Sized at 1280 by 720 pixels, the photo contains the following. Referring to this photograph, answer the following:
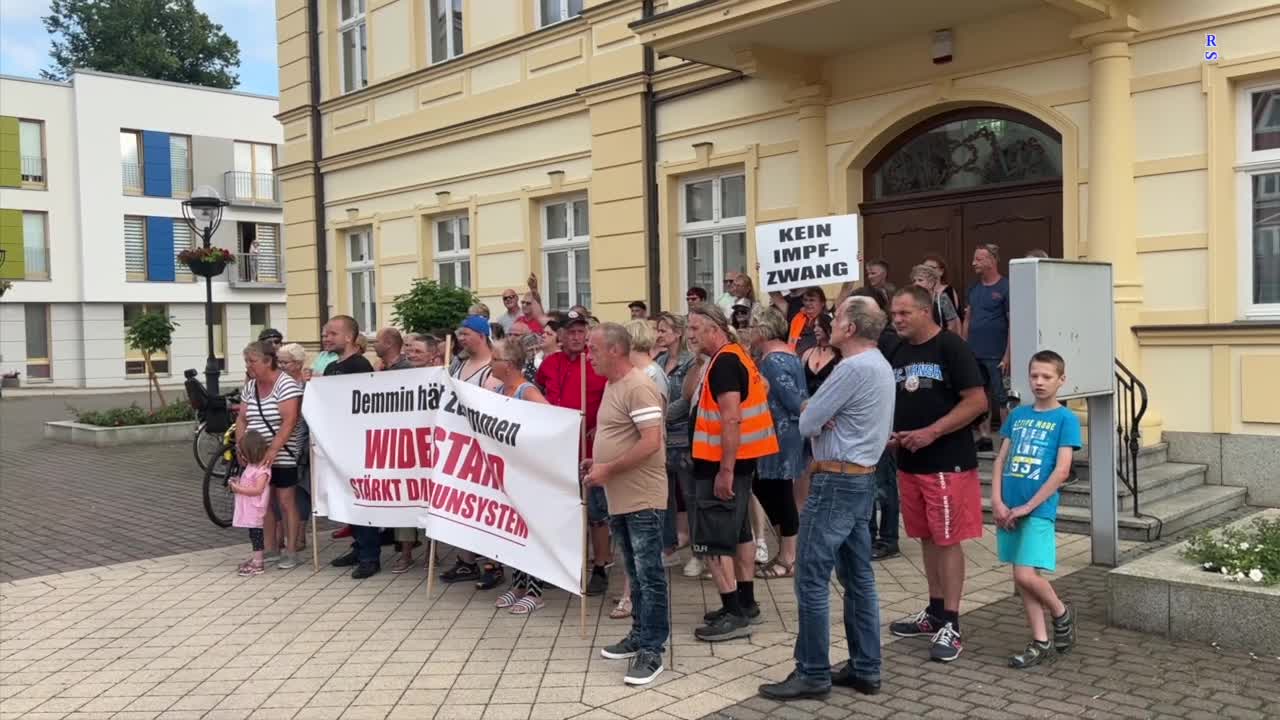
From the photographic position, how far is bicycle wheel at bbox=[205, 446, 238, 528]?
950 cm

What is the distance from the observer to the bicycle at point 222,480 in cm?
932

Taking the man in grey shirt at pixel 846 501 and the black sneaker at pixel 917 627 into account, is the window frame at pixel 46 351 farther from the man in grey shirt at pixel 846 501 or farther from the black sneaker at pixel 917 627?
the man in grey shirt at pixel 846 501

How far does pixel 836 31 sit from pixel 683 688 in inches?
279

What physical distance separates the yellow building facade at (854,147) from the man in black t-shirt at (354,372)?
4.53 metres

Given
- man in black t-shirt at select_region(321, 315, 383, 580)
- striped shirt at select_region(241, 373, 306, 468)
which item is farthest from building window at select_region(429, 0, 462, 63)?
striped shirt at select_region(241, 373, 306, 468)

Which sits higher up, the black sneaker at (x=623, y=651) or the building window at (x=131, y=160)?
the building window at (x=131, y=160)

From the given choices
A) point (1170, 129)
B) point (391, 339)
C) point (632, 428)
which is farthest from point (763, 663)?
point (1170, 129)

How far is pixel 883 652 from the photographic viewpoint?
5.43 metres

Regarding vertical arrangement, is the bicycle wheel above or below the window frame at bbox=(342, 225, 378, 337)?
below

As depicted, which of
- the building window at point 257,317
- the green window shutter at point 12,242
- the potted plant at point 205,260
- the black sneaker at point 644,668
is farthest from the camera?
the building window at point 257,317

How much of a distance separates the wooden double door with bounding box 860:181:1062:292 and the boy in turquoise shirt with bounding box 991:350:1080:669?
5002mm

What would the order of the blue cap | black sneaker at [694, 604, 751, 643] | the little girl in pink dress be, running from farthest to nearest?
the little girl in pink dress → the blue cap → black sneaker at [694, 604, 751, 643]

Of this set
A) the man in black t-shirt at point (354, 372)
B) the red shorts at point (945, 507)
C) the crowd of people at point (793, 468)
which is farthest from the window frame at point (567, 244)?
the red shorts at point (945, 507)

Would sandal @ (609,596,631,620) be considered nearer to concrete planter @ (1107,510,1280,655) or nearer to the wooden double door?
concrete planter @ (1107,510,1280,655)
